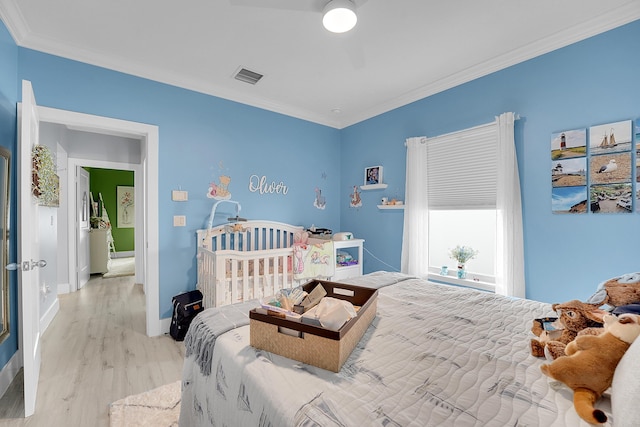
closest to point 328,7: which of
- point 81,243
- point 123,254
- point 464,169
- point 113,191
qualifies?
point 464,169

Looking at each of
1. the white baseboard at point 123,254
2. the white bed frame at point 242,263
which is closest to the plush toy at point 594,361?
the white bed frame at point 242,263

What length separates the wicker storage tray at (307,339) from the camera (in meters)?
0.86

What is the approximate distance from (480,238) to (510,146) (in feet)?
3.00

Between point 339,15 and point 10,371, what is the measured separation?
3239mm

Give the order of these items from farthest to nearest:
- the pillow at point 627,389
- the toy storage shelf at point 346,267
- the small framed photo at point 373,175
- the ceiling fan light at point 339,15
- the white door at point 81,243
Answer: the white door at point 81,243, the small framed photo at point 373,175, the toy storage shelf at point 346,267, the ceiling fan light at point 339,15, the pillow at point 627,389

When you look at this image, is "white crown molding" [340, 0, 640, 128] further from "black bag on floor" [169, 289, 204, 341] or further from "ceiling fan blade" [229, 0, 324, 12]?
"black bag on floor" [169, 289, 204, 341]

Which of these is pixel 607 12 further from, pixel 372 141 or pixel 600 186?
pixel 372 141

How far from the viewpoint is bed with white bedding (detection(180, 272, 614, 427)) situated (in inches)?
27.3

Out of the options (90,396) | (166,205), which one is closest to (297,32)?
(166,205)

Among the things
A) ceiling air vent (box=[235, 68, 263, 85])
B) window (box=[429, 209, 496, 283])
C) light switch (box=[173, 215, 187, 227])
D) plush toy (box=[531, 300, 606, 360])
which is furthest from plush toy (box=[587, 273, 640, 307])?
light switch (box=[173, 215, 187, 227])

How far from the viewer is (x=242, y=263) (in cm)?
261

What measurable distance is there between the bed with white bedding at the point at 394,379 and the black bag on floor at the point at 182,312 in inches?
58.1

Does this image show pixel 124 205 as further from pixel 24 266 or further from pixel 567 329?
pixel 567 329

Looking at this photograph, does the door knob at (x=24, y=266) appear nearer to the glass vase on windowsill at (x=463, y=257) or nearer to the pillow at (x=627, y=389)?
the pillow at (x=627, y=389)
